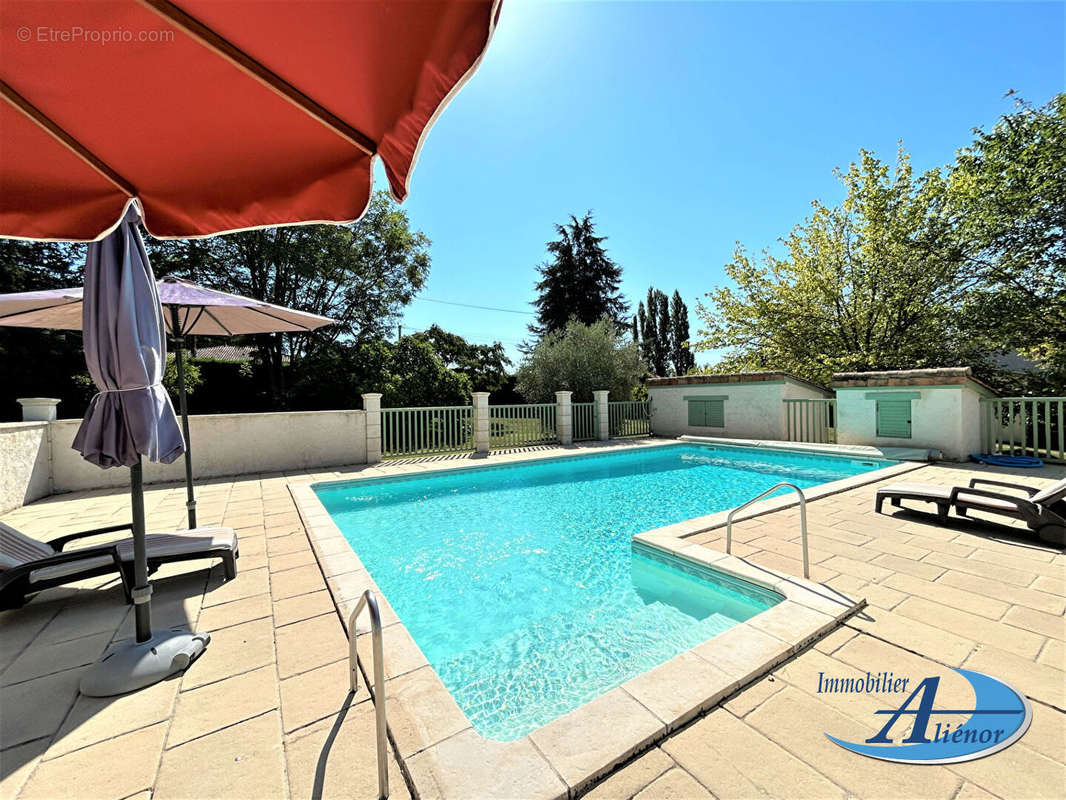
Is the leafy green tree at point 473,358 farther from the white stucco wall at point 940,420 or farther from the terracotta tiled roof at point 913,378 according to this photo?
the white stucco wall at point 940,420

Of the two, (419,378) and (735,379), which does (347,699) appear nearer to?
(735,379)

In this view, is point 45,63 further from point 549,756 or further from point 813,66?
point 813,66

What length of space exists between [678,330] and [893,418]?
24396mm

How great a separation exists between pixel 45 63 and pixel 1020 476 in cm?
1152

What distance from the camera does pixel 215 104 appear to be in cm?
166

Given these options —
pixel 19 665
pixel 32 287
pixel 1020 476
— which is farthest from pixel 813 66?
pixel 32 287

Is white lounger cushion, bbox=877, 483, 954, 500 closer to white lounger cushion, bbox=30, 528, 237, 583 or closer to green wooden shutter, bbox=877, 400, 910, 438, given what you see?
green wooden shutter, bbox=877, 400, 910, 438

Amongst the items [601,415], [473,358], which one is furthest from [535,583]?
[473,358]

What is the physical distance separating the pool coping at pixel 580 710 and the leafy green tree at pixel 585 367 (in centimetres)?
1201

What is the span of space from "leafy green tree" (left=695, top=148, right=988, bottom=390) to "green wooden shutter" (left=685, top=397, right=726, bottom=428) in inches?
250

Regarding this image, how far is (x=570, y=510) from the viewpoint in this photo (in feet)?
20.8

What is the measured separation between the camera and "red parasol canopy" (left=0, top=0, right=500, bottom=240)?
1.24 m

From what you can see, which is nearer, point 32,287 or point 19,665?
point 19,665

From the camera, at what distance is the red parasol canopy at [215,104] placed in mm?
1235
